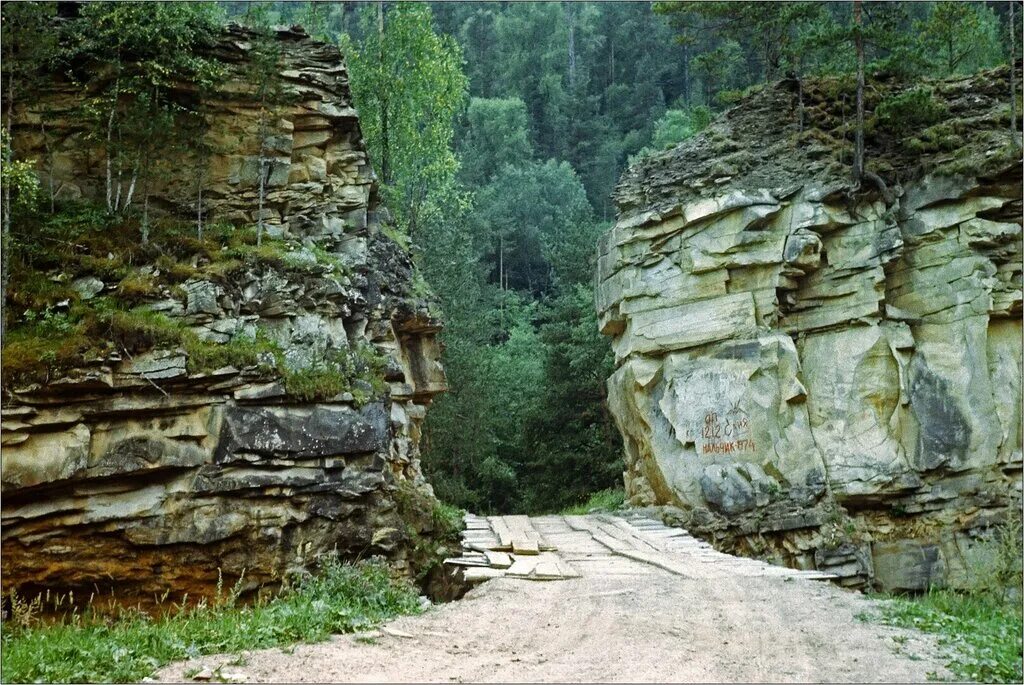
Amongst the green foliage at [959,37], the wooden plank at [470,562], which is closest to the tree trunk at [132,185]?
the wooden plank at [470,562]

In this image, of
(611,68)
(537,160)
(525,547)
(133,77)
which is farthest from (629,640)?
(611,68)

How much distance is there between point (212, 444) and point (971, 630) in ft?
28.6

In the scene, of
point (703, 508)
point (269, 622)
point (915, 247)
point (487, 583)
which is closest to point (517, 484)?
point (703, 508)

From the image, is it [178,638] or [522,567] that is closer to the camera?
[178,638]

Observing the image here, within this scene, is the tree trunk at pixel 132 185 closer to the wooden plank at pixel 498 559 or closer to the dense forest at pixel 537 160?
the dense forest at pixel 537 160

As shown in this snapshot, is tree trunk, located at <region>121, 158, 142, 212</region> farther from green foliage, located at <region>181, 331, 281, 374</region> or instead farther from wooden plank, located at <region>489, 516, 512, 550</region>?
wooden plank, located at <region>489, 516, 512, 550</region>

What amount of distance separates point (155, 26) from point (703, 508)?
39.0 ft

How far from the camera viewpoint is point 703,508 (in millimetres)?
16203

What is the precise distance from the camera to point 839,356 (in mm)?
16516

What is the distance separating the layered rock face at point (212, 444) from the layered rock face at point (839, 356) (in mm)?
5768

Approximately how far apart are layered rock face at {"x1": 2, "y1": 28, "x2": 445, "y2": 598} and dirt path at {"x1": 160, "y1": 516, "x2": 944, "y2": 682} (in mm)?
3535

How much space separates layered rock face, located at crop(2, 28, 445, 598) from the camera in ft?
36.6

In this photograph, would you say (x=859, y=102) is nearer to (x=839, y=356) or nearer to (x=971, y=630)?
(x=839, y=356)

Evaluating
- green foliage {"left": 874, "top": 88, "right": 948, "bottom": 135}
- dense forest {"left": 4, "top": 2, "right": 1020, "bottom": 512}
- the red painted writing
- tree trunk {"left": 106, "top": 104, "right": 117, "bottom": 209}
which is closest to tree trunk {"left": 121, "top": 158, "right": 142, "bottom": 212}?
tree trunk {"left": 106, "top": 104, "right": 117, "bottom": 209}
